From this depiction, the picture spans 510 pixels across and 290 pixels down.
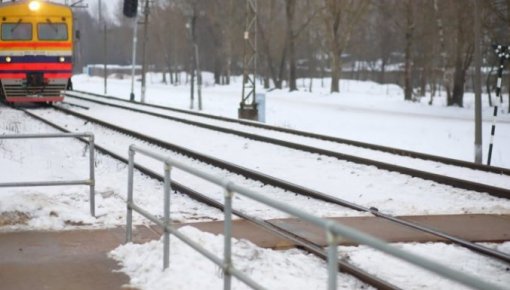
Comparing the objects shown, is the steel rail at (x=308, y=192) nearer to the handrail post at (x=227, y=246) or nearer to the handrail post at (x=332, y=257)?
the handrail post at (x=227, y=246)

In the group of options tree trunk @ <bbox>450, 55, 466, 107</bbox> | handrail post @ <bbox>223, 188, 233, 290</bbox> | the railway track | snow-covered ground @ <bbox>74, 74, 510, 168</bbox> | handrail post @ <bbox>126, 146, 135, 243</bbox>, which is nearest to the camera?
handrail post @ <bbox>223, 188, 233, 290</bbox>

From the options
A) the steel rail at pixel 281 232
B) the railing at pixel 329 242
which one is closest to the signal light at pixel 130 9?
the steel rail at pixel 281 232

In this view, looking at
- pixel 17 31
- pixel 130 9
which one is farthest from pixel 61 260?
pixel 130 9

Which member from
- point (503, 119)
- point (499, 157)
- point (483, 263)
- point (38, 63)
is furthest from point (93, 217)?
point (503, 119)

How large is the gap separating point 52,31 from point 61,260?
21.0 metres

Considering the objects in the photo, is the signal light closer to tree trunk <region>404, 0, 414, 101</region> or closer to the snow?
tree trunk <region>404, 0, 414, 101</region>

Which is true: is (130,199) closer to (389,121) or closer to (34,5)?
(34,5)

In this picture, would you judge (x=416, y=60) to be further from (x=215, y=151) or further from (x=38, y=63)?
(x=215, y=151)

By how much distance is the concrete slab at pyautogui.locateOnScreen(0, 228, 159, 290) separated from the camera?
5.83 m

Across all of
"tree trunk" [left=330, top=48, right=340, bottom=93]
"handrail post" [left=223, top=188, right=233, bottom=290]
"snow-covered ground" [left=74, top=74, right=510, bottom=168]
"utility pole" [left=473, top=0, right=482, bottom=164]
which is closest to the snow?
"handrail post" [left=223, top=188, right=233, bottom=290]

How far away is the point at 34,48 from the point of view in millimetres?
25844

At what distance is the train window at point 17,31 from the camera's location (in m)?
25.2

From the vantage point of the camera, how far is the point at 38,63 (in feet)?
85.3

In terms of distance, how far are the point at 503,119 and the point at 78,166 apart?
2129 centimetres
